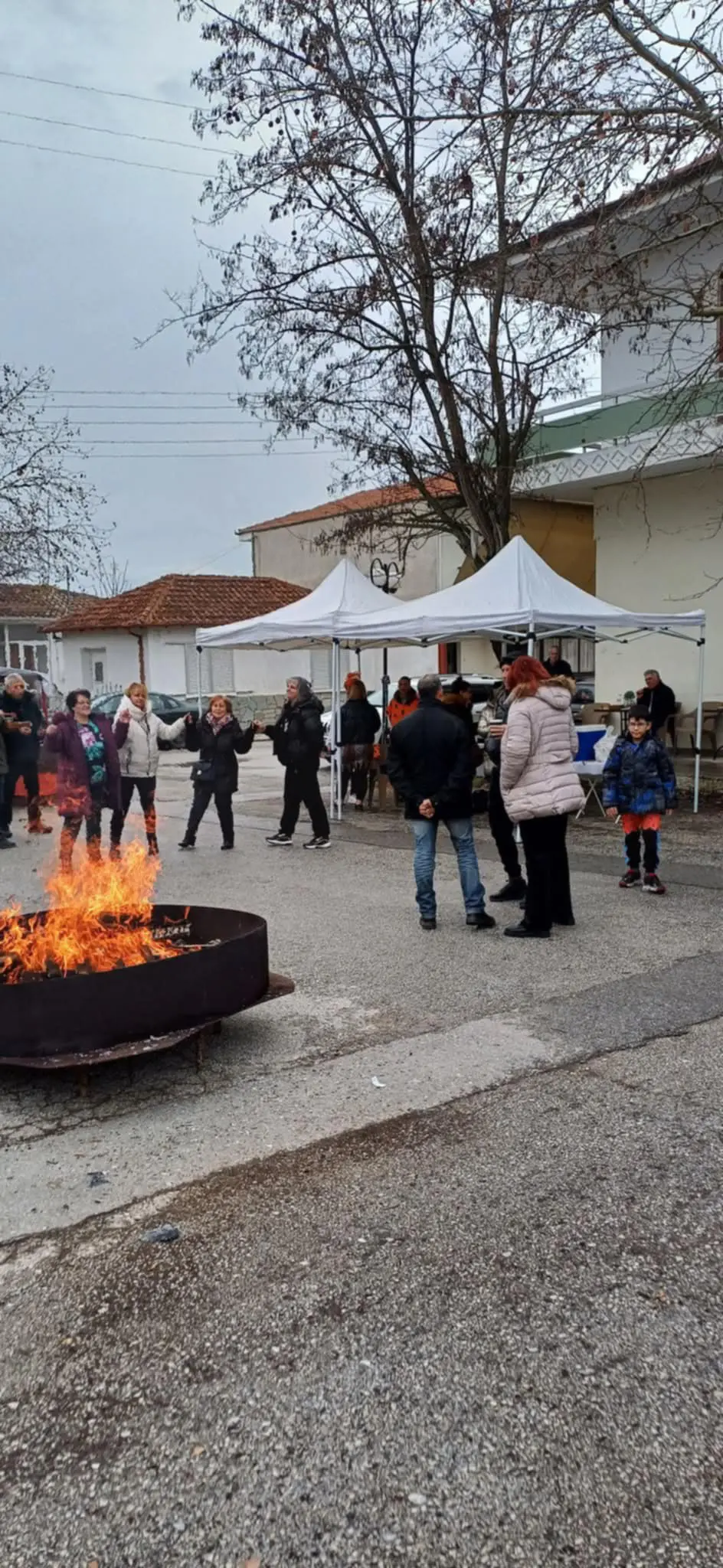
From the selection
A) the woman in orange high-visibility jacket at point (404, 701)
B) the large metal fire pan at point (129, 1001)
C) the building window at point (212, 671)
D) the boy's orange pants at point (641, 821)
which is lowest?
the large metal fire pan at point (129, 1001)

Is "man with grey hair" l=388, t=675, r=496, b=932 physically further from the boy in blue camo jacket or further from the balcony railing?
the balcony railing

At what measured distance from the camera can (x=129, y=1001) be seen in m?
4.42

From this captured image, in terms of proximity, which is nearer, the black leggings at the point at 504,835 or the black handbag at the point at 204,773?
the black leggings at the point at 504,835

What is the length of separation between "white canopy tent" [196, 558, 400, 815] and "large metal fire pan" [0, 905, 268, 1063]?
7976 millimetres

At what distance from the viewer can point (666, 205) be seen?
10.7 meters

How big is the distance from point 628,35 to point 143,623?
86.3 feet

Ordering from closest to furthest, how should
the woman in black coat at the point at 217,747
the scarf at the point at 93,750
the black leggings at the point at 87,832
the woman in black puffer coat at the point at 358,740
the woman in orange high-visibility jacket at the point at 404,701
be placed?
the black leggings at the point at 87,832 < the scarf at the point at 93,750 < the woman in black coat at the point at 217,747 < the woman in black puffer coat at the point at 358,740 < the woman in orange high-visibility jacket at the point at 404,701

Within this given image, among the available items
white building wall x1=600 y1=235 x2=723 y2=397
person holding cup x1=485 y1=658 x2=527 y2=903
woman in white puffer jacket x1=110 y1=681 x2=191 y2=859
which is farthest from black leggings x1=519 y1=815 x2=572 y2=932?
white building wall x1=600 y1=235 x2=723 y2=397

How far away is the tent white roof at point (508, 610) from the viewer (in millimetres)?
11477

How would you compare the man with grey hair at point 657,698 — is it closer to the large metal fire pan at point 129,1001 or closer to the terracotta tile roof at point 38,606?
the large metal fire pan at point 129,1001

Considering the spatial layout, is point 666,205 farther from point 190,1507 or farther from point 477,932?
point 190,1507

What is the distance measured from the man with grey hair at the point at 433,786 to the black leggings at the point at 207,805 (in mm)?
3751

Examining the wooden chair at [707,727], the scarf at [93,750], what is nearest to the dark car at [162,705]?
the wooden chair at [707,727]

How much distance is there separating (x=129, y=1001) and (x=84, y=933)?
2.26 ft
